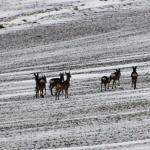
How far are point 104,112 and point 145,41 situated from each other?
24515 mm

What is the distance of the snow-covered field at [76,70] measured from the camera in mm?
20219

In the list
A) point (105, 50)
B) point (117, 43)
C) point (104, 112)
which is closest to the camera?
point (104, 112)

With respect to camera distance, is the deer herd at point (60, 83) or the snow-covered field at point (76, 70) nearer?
the snow-covered field at point (76, 70)

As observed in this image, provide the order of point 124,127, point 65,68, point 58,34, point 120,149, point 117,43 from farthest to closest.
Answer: point 58,34, point 117,43, point 65,68, point 124,127, point 120,149

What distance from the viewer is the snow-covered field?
66.3ft

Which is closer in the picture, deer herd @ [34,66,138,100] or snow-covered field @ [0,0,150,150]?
snow-covered field @ [0,0,150,150]

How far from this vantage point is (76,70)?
121ft

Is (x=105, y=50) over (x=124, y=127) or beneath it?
beneath

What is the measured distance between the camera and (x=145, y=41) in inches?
1861

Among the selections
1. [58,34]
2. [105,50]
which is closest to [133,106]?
[105,50]

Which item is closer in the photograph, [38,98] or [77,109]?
[77,109]

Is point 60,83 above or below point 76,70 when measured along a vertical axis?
above

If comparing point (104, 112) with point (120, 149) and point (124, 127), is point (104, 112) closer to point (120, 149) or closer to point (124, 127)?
point (124, 127)

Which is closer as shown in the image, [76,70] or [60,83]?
[60,83]
